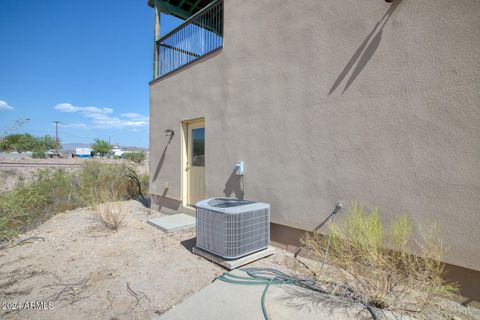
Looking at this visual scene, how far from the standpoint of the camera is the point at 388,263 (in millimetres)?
2516

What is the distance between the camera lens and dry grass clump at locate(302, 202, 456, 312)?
2.24m

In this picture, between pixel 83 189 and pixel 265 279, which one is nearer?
pixel 265 279

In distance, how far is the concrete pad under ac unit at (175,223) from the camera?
16.2 feet

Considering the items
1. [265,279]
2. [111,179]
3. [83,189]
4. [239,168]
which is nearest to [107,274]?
[265,279]

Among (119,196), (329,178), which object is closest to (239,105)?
(329,178)

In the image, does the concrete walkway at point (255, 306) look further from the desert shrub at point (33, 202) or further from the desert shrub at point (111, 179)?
the desert shrub at point (111, 179)

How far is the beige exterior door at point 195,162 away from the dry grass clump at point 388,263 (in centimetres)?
357

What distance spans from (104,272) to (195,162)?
3134 mm

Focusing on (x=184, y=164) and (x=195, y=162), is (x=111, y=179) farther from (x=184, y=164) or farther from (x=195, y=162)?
(x=195, y=162)

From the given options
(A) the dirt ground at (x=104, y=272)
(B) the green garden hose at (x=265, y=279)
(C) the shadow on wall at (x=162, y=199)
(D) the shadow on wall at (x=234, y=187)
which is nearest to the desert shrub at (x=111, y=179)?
(C) the shadow on wall at (x=162, y=199)

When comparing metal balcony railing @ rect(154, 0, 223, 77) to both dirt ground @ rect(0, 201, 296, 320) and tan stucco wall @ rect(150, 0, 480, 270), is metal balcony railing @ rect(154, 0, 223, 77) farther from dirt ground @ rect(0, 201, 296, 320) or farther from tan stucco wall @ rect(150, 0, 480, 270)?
dirt ground @ rect(0, 201, 296, 320)

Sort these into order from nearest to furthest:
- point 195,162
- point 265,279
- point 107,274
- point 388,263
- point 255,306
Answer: point 255,306, point 388,263, point 265,279, point 107,274, point 195,162

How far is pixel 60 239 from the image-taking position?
464 cm

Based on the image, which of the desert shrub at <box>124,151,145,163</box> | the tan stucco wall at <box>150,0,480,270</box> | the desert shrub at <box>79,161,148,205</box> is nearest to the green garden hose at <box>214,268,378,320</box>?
the tan stucco wall at <box>150,0,480,270</box>
